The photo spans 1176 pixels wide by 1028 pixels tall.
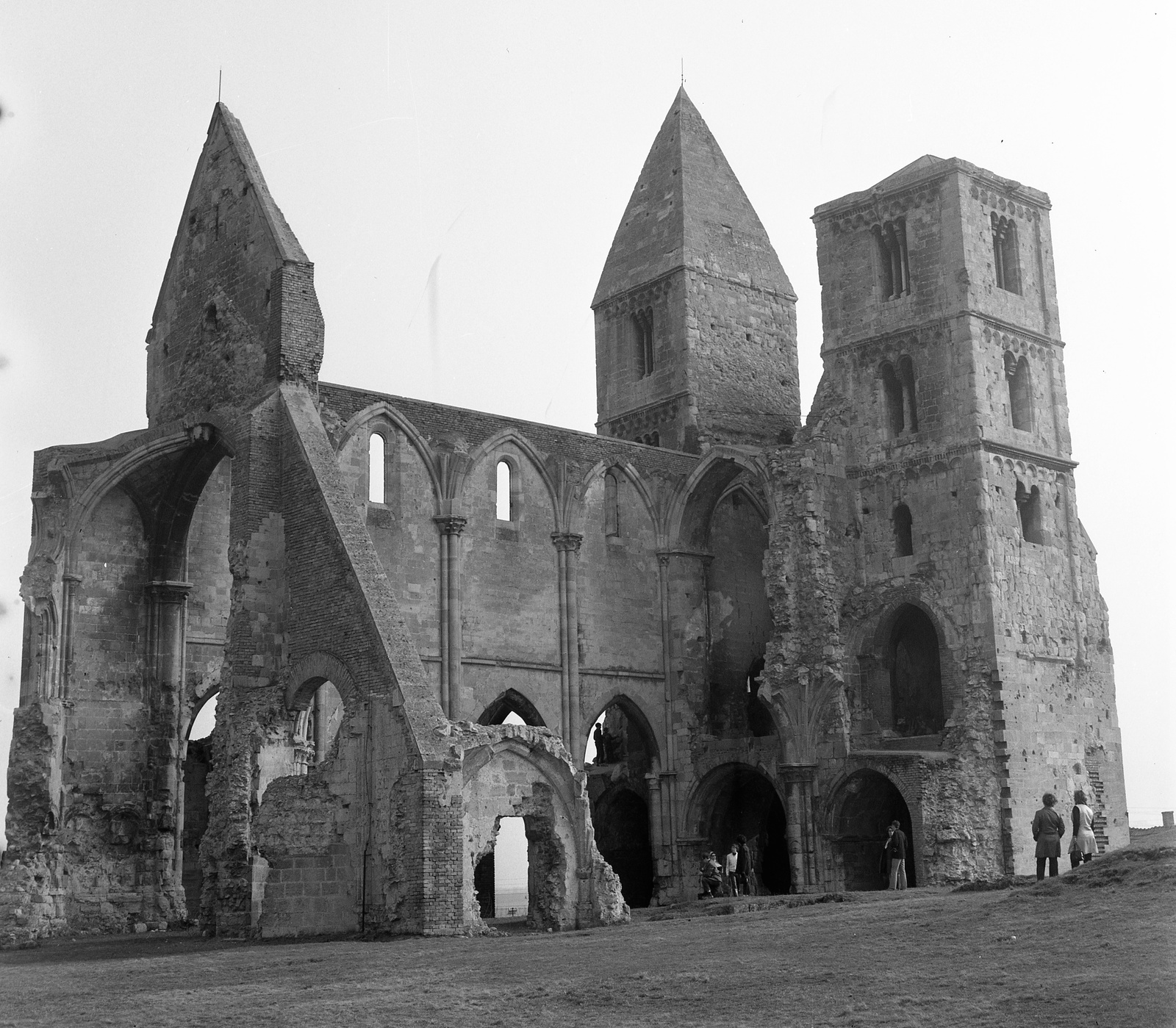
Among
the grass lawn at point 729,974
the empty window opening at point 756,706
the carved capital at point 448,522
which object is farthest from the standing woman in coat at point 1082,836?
the carved capital at point 448,522

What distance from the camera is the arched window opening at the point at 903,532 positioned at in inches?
1200

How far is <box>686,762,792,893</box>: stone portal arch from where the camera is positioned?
3092 centimetres

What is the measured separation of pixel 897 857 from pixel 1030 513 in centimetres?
762

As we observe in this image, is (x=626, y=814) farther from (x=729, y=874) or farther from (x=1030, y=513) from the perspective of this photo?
(x=1030, y=513)

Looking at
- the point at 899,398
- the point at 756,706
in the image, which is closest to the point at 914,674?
the point at 756,706

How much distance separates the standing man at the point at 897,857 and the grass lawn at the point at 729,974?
5941 mm

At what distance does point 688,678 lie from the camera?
31.5m

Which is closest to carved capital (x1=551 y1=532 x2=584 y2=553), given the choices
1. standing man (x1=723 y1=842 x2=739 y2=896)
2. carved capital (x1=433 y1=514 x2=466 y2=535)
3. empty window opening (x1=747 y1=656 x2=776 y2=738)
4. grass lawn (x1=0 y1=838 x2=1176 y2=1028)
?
carved capital (x1=433 y1=514 x2=466 y2=535)

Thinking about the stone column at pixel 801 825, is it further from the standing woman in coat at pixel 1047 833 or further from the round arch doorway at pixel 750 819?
the standing woman in coat at pixel 1047 833

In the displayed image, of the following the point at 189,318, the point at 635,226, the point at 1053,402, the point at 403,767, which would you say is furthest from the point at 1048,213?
the point at 403,767

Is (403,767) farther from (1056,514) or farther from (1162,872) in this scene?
(1056,514)

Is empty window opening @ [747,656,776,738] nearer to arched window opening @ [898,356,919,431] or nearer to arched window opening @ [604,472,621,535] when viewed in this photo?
arched window opening @ [604,472,621,535]

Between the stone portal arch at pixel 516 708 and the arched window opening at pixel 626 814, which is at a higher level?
the stone portal arch at pixel 516 708

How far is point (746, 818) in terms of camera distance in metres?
31.8
